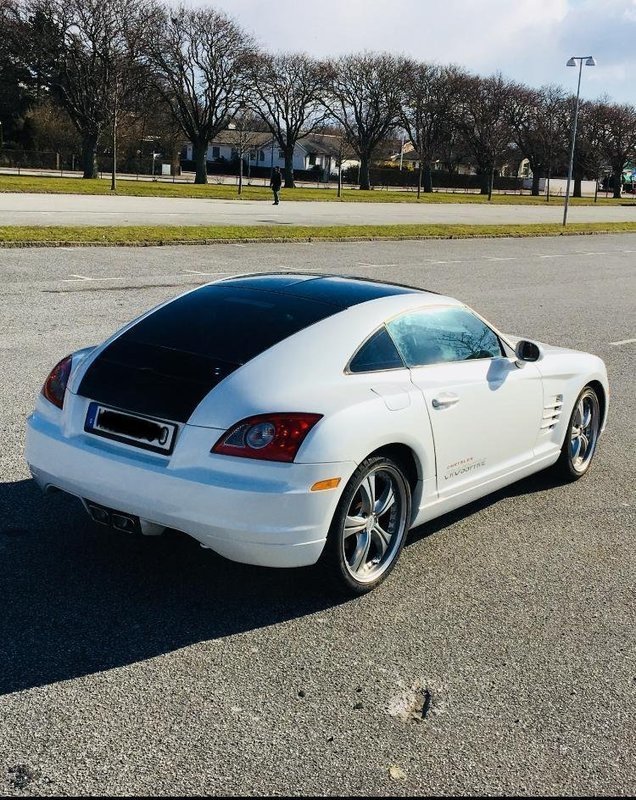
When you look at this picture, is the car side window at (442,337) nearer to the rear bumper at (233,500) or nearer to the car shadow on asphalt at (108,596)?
the rear bumper at (233,500)

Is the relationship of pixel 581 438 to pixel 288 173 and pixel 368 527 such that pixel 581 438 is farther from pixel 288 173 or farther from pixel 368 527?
pixel 288 173

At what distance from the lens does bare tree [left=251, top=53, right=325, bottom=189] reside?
A: 241ft

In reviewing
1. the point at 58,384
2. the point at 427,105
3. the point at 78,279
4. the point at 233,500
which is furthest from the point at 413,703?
the point at 427,105

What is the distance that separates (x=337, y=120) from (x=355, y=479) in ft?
272

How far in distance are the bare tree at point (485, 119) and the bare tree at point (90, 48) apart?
1677 inches

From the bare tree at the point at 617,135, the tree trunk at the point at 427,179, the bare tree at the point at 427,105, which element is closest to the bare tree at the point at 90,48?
Result: the bare tree at the point at 427,105

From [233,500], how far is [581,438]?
3.34 m

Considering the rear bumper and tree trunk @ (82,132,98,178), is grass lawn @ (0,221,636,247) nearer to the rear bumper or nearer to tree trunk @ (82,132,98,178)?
the rear bumper

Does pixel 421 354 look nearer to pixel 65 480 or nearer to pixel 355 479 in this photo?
pixel 355 479

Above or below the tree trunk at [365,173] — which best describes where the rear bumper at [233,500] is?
below

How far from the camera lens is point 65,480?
14.2ft

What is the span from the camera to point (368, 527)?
4.44 m

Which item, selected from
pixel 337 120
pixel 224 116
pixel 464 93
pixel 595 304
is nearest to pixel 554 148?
pixel 464 93

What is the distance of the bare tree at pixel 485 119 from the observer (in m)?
93.8
